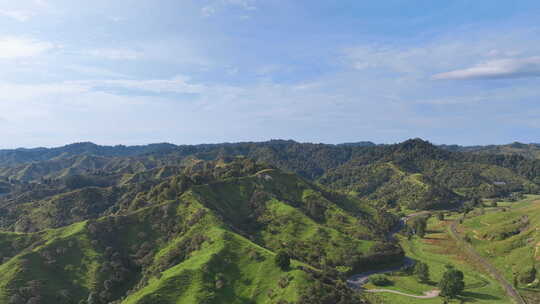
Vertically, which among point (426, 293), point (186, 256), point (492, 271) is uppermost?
point (186, 256)

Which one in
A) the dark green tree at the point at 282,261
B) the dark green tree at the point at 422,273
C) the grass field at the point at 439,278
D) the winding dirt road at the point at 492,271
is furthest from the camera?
the dark green tree at the point at 422,273

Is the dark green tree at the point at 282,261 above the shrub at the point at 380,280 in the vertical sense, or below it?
above

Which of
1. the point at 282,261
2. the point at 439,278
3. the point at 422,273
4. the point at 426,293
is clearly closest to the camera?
the point at 282,261

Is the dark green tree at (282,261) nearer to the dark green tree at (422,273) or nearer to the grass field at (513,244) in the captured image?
the dark green tree at (422,273)

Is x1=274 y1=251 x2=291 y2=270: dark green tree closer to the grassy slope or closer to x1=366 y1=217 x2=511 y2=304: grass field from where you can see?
the grassy slope

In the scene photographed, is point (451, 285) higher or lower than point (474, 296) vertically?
higher

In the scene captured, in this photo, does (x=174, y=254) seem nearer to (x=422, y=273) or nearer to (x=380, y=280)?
(x=380, y=280)

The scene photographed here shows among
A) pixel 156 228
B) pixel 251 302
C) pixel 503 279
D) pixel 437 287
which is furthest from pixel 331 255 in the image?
pixel 156 228

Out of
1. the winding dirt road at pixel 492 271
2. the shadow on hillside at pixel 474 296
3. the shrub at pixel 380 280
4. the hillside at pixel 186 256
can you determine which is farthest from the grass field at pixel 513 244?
the shrub at pixel 380 280

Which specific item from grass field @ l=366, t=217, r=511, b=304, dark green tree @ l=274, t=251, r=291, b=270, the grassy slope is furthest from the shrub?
dark green tree @ l=274, t=251, r=291, b=270

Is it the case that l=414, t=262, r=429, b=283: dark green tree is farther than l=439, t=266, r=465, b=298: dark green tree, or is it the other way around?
l=414, t=262, r=429, b=283: dark green tree

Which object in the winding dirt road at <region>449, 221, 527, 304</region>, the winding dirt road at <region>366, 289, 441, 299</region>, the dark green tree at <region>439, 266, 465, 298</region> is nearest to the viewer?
the dark green tree at <region>439, 266, 465, 298</region>

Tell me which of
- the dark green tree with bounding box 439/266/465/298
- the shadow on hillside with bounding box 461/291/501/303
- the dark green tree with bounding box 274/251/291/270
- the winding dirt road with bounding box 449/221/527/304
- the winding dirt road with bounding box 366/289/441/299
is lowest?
the winding dirt road with bounding box 366/289/441/299

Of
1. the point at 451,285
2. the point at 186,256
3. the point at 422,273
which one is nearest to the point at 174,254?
the point at 186,256
